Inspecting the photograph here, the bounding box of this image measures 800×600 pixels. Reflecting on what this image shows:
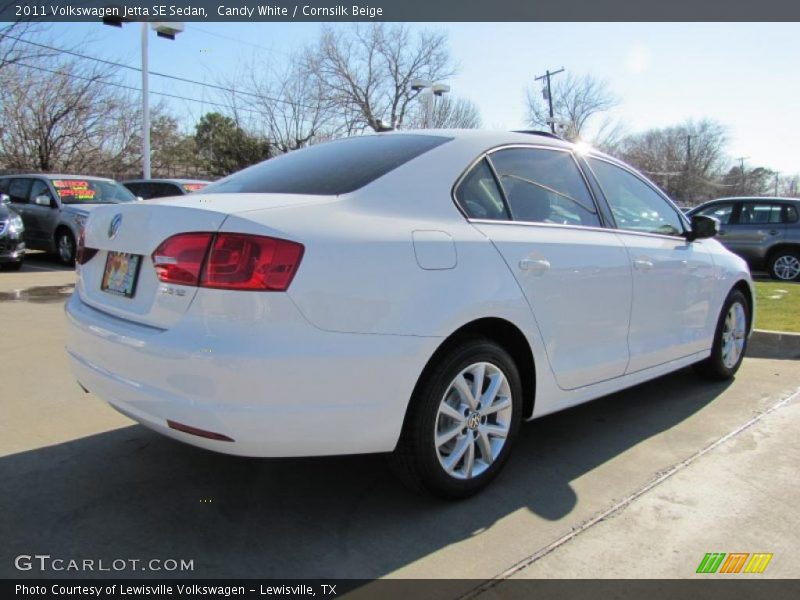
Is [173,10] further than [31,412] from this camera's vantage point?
Yes

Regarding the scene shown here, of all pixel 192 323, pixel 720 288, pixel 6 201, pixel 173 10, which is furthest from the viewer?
pixel 173 10

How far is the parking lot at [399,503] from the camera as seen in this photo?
2.42 meters

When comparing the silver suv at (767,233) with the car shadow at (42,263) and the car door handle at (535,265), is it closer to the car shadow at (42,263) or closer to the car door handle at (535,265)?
the car door handle at (535,265)

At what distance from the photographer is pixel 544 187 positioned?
134 inches

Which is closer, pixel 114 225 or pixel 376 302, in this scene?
pixel 376 302

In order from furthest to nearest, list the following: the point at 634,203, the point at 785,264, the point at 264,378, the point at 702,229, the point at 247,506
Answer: the point at 785,264
the point at 702,229
the point at 634,203
the point at 247,506
the point at 264,378

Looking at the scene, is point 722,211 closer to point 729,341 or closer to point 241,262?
point 729,341

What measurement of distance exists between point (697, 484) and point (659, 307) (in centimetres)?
114

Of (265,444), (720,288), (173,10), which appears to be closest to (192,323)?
(265,444)

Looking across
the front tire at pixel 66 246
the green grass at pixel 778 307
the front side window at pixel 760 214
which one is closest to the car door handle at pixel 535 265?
the green grass at pixel 778 307

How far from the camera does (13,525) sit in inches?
100.0

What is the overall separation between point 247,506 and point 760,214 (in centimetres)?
1212

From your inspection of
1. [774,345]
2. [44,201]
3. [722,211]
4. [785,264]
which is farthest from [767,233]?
[44,201]

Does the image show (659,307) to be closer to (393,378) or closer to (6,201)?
(393,378)
